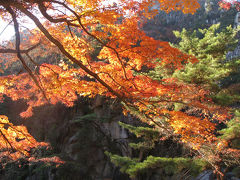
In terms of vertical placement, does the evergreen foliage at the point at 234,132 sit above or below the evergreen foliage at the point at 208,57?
below

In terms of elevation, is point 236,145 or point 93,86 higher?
point 93,86

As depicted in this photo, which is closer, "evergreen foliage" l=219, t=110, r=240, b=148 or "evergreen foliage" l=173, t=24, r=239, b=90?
"evergreen foliage" l=219, t=110, r=240, b=148

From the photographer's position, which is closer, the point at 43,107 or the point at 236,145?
the point at 236,145

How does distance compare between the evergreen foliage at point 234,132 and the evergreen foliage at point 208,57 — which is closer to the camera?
the evergreen foliage at point 234,132

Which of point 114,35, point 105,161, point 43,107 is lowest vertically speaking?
point 105,161

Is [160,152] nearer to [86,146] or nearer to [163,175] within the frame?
[163,175]

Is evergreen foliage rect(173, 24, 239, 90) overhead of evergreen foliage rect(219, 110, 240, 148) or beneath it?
overhead

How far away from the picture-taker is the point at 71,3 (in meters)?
3.33

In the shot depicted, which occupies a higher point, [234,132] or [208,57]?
[208,57]

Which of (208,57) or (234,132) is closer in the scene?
(234,132)

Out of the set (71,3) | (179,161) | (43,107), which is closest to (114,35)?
(71,3)

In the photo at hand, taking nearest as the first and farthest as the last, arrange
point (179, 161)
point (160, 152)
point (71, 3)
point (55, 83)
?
1. point (71, 3)
2. point (55, 83)
3. point (179, 161)
4. point (160, 152)

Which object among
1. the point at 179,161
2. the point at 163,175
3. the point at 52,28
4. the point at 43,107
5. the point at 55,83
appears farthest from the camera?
the point at 43,107

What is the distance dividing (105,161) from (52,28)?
8051 mm
